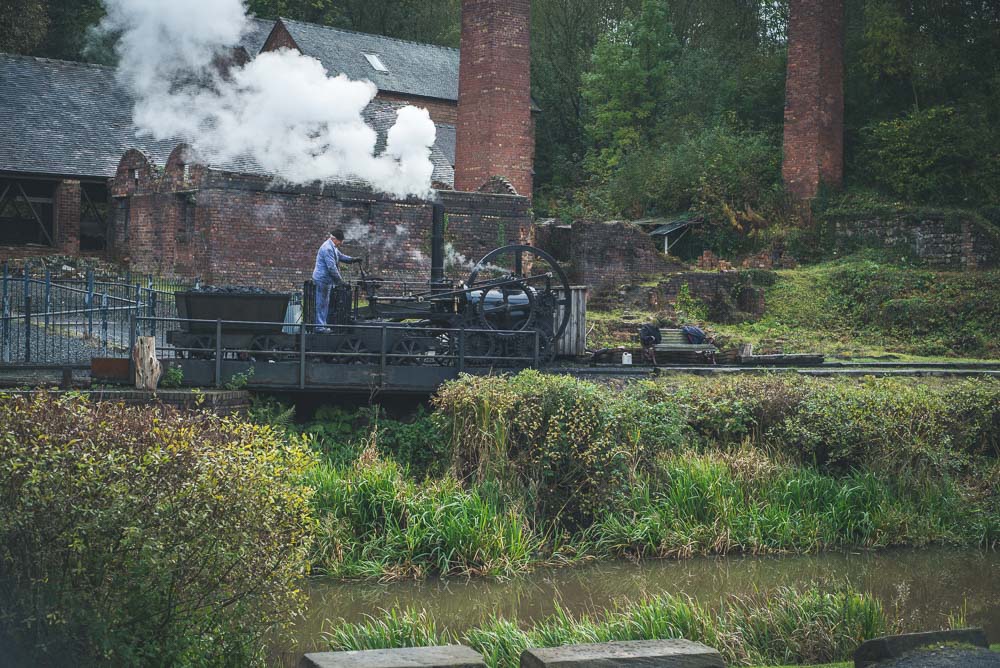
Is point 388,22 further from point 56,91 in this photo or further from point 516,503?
point 516,503

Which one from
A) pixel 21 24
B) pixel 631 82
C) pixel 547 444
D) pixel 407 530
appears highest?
pixel 631 82

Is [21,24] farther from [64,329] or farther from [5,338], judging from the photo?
[5,338]

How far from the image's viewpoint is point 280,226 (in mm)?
23688

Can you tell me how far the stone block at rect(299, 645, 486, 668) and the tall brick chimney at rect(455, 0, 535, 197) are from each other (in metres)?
23.3

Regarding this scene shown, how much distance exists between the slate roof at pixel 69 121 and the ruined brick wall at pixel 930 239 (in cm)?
1111

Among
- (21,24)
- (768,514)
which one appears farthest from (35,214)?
(768,514)

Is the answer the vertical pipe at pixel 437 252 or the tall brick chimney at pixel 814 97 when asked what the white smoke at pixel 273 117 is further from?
the tall brick chimney at pixel 814 97

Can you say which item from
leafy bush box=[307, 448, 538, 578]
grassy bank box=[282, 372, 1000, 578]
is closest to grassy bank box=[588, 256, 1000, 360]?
grassy bank box=[282, 372, 1000, 578]

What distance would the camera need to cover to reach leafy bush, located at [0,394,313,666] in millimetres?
6859

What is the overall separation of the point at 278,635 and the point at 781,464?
7858mm

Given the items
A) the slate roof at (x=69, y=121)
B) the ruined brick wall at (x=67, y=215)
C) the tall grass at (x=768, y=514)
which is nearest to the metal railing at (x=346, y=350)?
the tall grass at (x=768, y=514)

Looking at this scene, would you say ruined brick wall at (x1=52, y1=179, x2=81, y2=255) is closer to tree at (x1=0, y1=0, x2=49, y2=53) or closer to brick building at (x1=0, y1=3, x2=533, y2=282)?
brick building at (x1=0, y1=3, x2=533, y2=282)

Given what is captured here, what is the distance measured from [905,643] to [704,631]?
8.96 feet

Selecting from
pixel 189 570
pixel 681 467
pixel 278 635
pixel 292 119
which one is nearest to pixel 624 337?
pixel 292 119
